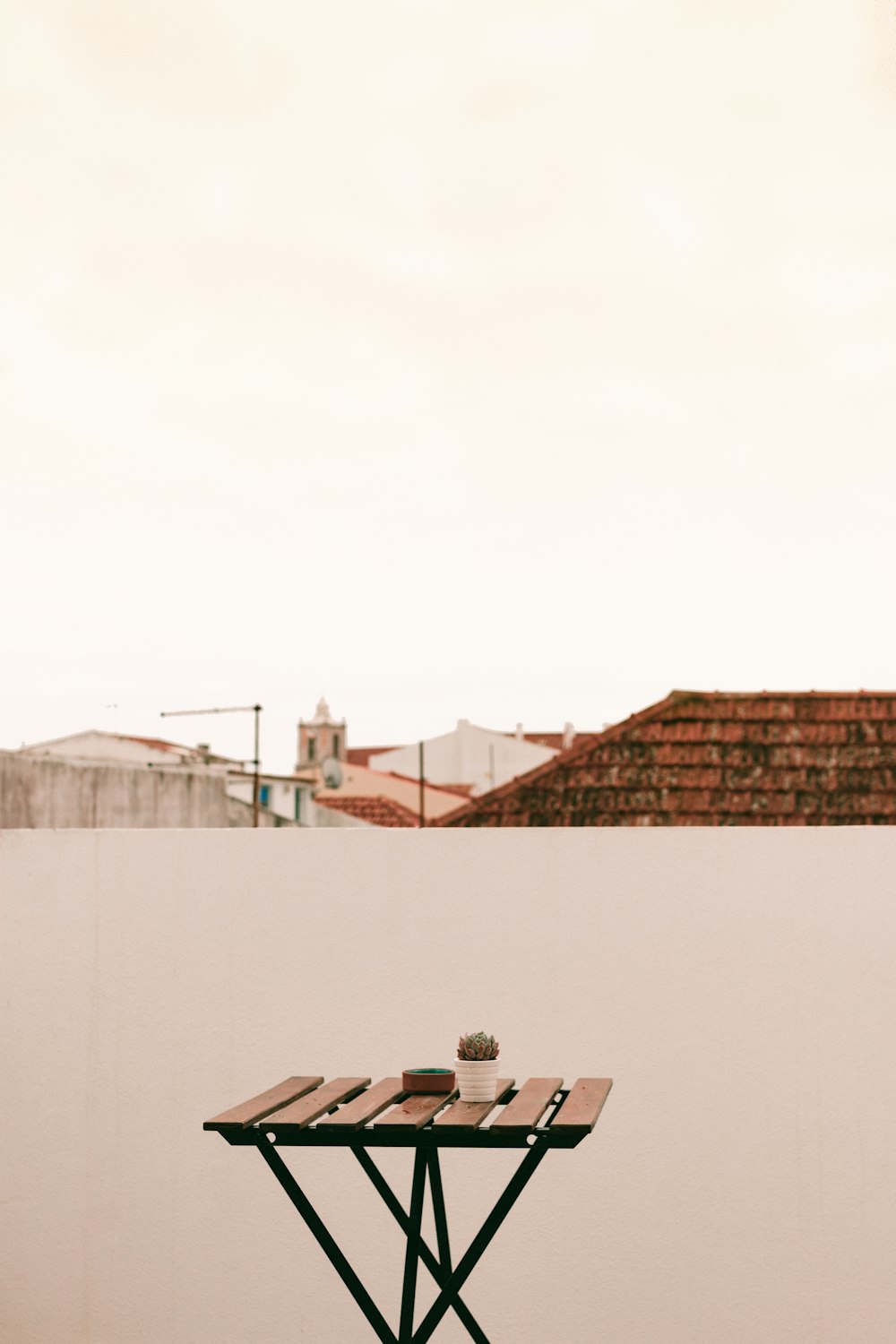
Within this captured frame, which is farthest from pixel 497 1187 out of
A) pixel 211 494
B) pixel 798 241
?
pixel 211 494

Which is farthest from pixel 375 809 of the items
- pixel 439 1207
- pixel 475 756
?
pixel 439 1207

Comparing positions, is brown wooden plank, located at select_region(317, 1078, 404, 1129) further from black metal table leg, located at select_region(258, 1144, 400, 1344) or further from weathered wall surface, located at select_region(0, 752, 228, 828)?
weathered wall surface, located at select_region(0, 752, 228, 828)

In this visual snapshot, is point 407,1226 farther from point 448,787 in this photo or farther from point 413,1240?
point 448,787

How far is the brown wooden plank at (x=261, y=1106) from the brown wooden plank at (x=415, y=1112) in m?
0.21

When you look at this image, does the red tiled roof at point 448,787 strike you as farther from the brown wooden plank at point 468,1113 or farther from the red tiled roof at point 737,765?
the brown wooden plank at point 468,1113

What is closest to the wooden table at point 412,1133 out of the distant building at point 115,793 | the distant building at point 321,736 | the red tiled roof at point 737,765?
the red tiled roof at point 737,765

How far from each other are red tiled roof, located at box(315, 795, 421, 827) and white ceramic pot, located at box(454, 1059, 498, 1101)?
21597 millimetres

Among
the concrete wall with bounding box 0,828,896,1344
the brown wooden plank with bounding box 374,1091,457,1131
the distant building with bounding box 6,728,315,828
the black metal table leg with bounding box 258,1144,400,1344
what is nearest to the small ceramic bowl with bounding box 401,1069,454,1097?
the brown wooden plank with bounding box 374,1091,457,1131

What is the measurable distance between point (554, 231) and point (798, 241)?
63.9 inches

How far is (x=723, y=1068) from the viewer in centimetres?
346

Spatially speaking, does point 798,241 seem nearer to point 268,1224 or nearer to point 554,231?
point 554,231

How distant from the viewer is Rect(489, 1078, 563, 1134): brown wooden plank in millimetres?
2191

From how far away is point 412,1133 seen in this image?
2225 mm

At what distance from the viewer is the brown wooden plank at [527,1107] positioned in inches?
86.3
